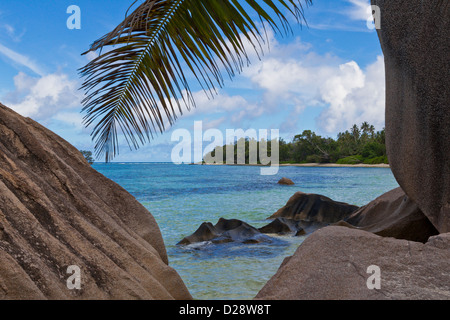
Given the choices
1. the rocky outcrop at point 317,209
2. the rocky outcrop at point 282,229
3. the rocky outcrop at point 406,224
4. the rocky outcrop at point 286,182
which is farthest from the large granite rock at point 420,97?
the rocky outcrop at point 286,182

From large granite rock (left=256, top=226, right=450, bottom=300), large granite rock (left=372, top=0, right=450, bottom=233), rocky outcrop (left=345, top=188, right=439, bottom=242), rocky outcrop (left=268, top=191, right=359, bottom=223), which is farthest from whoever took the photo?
rocky outcrop (left=268, top=191, right=359, bottom=223)

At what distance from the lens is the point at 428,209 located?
480 cm

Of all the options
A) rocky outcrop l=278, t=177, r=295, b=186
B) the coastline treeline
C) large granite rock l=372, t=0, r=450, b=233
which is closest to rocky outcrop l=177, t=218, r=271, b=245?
large granite rock l=372, t=0, r=450, b=233

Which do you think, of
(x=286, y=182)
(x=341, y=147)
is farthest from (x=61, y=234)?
(x=341, y=147)

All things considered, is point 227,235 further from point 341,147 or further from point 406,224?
point 341,147

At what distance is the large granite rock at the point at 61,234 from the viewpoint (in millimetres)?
2207

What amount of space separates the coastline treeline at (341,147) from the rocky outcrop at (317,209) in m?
51.6

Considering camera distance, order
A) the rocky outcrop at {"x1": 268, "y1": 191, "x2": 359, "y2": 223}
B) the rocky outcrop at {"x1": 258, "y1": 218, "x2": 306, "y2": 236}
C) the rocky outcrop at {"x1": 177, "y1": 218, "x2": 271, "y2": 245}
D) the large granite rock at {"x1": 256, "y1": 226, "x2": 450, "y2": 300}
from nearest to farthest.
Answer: the large granite rock at {"x1": 256, "y1": 226, "x2": 450, "y2": 300} < the rocky outcrop at {"x1": 177, "y1": 218, "x2": 271, "y2": 245} < the rocky outcrop at {"x1": 258, "y1": 218, "x2": 306, "y2": 236} < the rocky outcrop at {"x1": 268, "y1": 191, "x2": 359, "y2": 223}

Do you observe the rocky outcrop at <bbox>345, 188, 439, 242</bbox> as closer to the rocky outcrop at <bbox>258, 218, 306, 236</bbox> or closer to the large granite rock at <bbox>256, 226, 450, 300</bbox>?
the rocky outcrop at <bbox>258, 218, 306, 236</bbox>

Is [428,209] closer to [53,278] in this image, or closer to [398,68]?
[398,68]

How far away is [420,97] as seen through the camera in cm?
454

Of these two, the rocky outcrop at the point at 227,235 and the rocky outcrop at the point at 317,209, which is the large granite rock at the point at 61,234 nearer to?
the rocky outcrop at the point at 227,235

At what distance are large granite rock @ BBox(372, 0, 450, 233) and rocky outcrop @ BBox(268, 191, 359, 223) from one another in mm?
6352

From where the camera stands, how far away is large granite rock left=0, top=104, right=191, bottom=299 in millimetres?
2207
